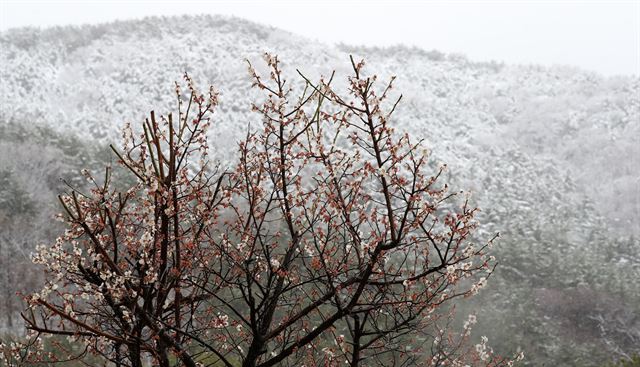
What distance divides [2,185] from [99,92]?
14461 mm

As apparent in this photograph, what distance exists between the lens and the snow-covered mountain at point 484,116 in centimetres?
1518

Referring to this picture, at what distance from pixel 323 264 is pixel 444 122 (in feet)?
94.5

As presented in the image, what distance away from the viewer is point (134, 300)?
8.68 feet

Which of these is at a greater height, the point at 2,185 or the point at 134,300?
the point at 2,185

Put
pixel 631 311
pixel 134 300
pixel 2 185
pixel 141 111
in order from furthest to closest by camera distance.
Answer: pixel 141 111, pixel 2 185, pixel 631 311, pixel 134 300

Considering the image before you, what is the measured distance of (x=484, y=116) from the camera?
31828mm

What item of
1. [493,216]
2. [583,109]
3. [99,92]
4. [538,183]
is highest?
[99,92]

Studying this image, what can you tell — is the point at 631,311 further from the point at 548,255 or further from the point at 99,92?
the point at 99,92

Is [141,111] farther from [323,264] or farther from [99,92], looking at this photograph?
[323,264]

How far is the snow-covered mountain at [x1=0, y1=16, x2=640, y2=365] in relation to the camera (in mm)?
15180

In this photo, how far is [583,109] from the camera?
3108 cm

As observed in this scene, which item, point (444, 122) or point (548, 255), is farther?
point (444, 122)

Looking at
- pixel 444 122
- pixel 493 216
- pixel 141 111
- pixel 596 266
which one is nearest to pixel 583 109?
pixel 444 122

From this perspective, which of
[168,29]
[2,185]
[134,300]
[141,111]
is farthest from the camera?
[168,29]
